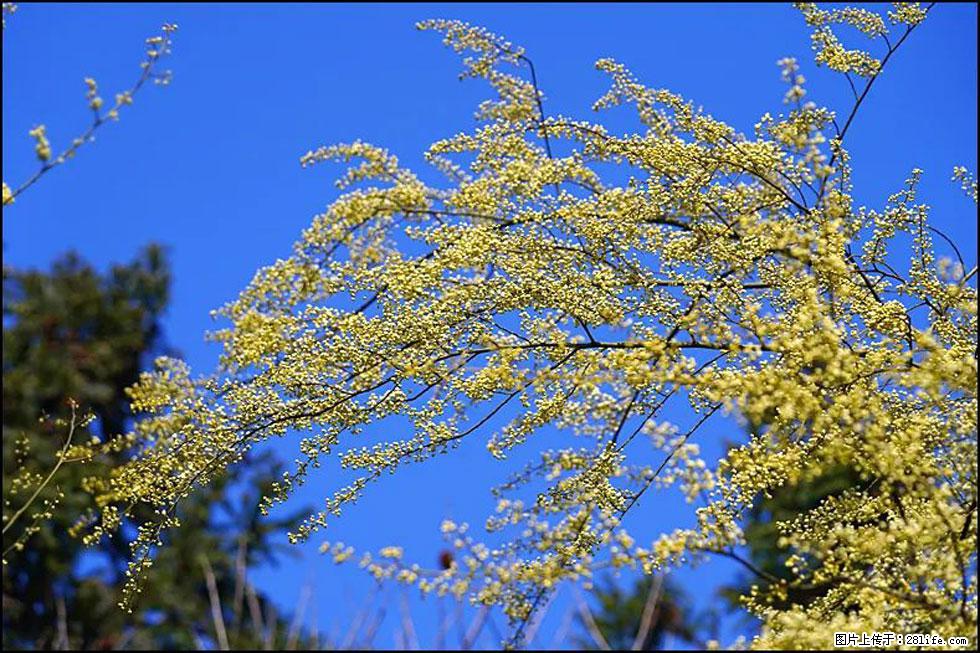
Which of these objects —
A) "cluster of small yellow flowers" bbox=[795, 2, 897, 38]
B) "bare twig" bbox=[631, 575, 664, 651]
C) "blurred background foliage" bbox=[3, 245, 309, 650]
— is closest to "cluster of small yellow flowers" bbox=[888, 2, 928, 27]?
"cluster of small yellow flowers" bbox=[795, 2, 897, 38]

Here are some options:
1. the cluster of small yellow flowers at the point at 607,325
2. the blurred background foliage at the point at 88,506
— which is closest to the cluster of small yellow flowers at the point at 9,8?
the cluster of small yellow flowers at the point at 607,325

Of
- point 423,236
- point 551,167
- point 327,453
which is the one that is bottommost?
point 327,453

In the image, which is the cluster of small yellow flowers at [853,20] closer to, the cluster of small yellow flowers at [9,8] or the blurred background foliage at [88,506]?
the cluster of small yellow flowers at [9,8]

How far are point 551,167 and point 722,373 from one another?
4.96 feet

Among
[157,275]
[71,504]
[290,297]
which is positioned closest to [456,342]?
[290,297]

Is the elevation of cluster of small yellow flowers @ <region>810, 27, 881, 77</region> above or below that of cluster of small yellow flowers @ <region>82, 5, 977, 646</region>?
above

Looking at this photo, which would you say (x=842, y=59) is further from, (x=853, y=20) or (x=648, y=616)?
(x=648, y=616)

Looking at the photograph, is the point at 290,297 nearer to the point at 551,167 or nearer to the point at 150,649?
the point at 551,167

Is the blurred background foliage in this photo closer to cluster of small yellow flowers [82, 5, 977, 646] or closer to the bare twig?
the bare twig

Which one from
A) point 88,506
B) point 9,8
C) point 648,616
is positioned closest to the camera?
point 9,8

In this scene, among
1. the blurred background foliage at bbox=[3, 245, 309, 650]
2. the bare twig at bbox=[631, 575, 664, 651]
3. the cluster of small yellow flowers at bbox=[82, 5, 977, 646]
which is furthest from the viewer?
the blurred background foliage at bbox=[3, 245, 309, 650]

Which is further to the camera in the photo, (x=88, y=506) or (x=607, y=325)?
(x=88, y=506)

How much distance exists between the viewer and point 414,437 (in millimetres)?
4676

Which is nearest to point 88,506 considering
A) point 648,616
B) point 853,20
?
point 648,616
